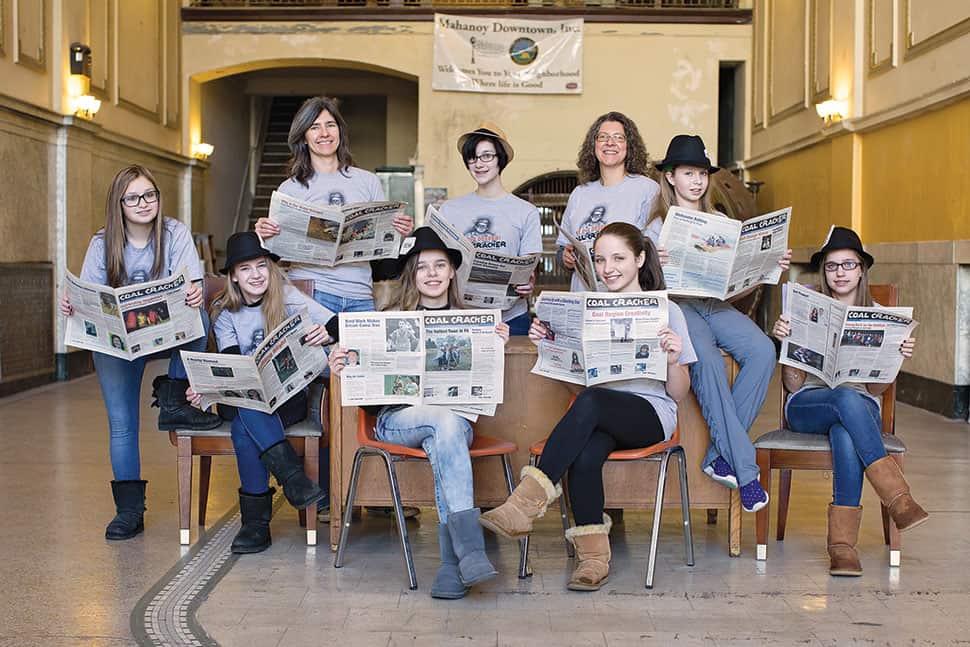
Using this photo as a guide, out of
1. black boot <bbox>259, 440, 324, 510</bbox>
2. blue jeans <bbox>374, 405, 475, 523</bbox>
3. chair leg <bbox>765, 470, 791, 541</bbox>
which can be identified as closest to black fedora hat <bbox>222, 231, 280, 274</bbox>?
black boot <bbox>259, 440, 324, 510</bbox>

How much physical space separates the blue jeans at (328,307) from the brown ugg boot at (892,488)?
210 cm

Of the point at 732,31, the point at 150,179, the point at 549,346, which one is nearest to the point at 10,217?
the point at 150,179

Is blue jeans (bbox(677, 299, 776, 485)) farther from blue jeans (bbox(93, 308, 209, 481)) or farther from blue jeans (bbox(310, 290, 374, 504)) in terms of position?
blue jeans (bbox(93, 308, 209, 481))

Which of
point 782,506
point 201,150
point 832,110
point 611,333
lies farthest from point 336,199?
point 201,150

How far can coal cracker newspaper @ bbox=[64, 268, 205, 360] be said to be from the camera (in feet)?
14.0

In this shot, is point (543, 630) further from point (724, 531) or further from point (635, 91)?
point (635, 91)

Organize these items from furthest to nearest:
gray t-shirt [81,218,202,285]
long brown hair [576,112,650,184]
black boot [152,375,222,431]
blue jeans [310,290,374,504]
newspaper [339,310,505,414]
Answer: long brown hair [576,112,650,184] < blue jeans [310,290,374,504] < gray t-shirt [81,218,202,285] < black boot [152,375,222,431] < newspaper [339,310,505,414]

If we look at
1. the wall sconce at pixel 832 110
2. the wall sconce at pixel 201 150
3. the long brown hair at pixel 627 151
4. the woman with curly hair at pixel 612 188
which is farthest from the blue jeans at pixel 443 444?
the wall sconce at pixel 201 150

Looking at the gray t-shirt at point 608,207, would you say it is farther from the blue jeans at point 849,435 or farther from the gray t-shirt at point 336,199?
the blue jeans at point 849,435

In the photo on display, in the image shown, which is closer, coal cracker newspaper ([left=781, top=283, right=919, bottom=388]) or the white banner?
coal cracker newspaper ([left=781, top=283, right=919, bottom=388])

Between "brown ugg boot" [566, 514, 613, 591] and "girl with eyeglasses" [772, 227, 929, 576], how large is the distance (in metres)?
0.87

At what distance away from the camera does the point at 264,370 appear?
4082 millimetres

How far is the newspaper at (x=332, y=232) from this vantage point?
448cm

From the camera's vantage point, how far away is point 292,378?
421 cm
